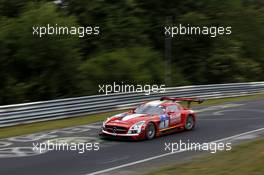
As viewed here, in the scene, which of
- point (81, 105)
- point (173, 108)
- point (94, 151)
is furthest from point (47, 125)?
point (94, 151)

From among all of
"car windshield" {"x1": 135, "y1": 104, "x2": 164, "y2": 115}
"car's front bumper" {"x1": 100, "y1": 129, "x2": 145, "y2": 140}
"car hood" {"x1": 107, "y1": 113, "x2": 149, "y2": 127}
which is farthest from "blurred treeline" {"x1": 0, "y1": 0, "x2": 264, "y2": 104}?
"car's front bumper" {"x1": 100, "y1": 129, "x2": 145, "y2": 140}

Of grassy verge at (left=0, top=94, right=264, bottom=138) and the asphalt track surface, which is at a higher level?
grassy verge at (left=0, top=94, right=264, bottom=138)

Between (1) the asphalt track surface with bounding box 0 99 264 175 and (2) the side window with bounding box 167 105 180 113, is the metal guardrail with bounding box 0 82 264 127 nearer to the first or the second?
(1) the asphalt track surface with bounding box 0 99 264 175

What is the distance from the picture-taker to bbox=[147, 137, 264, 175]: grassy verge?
11.1m

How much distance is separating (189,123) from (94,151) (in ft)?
17.2

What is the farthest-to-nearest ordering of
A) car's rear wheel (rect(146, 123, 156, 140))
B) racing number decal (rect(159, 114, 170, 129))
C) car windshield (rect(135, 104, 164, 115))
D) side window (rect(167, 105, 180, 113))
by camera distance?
side window (rect(167, 105, 180, 113)), car windshield (rect(135, 104, 164, 115)), racing number decal (rect(159, 114, 170, 129)), car's rear wheel (rect(146, 123, 156, 140))

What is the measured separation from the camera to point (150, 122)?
16.6m

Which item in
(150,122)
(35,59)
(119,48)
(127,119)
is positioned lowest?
(150,122)

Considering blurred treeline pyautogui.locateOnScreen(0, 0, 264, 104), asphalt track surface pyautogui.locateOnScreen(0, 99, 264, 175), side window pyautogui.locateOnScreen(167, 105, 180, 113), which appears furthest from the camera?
blurred treeline pyautogui.locateOnScreen(0, 0, 264, 104)

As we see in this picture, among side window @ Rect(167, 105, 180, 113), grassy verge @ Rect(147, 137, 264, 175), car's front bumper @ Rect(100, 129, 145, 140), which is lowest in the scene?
grassy verge @ Rect(147, 137, 264, 175)

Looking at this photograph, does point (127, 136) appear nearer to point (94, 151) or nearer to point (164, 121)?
point (164, 121)

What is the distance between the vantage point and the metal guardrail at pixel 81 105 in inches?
780

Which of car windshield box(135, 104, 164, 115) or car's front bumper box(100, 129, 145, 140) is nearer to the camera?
car's front bumper box(100, 129, 145, 140)

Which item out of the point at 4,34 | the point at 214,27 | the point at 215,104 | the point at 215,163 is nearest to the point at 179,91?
the point at 215,104
